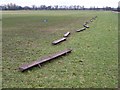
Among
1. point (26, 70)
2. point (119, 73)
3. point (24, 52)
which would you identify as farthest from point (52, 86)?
point (24, 52)

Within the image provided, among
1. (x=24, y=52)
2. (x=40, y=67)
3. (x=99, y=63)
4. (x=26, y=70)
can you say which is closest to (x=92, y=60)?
(x=99, y=63)

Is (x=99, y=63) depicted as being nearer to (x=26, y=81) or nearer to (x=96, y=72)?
(x=96, y=72)

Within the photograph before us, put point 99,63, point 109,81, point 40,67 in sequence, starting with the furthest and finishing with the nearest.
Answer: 1. point 99,63
2. point 40,67
3. point 109,81

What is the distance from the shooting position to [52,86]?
6215 mm

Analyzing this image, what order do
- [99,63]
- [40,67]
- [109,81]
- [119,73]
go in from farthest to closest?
1. [99,63]
2. [40,67]
3. [119,73]
4. [109,81]

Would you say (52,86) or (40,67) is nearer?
(52,86)

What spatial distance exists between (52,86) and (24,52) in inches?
189

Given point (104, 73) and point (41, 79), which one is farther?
point (104, 73)

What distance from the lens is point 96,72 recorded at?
7.40m

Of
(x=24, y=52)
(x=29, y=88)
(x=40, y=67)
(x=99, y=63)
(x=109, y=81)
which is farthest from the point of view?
(x=24, y=52)

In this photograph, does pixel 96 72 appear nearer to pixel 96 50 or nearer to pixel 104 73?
pixel 104 73

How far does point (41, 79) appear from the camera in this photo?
6766mm

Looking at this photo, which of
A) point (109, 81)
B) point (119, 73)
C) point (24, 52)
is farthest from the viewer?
point (24, 52)

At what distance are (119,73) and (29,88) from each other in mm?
2986
